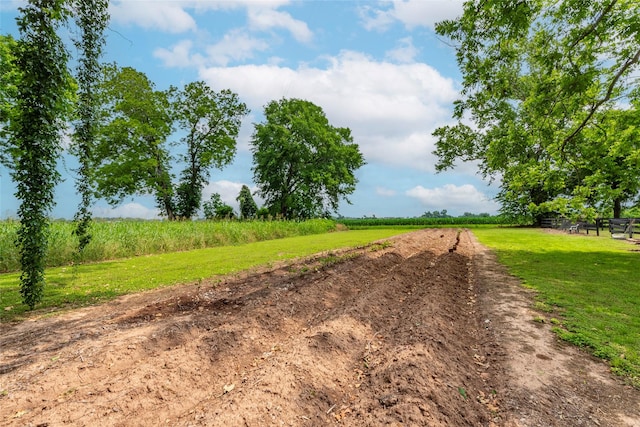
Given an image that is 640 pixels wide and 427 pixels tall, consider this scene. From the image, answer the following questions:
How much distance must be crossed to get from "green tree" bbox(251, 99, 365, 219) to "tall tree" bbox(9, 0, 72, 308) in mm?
30054

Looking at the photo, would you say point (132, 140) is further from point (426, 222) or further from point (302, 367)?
point (426, 222)

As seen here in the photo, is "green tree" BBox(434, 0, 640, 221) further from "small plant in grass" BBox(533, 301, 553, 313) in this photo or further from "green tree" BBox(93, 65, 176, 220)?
"green tree" BBox(93, 65, 176, 220)

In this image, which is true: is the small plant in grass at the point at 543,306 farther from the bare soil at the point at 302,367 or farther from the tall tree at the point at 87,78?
the tall tree at the point at 87,78

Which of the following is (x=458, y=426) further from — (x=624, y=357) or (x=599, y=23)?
(x=599, y=23)

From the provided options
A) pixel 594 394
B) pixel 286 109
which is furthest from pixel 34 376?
pixel 286 109

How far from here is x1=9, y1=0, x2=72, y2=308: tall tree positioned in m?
5.71

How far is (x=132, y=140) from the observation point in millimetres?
28469

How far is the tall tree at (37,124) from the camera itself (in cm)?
571

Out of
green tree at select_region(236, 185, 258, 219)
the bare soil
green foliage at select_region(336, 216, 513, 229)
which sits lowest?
the bare soil

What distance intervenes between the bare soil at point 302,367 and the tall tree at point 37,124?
1.39 metres

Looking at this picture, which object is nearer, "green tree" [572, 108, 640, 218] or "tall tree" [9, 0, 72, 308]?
"tall tree" [9, 0, 72, 308]

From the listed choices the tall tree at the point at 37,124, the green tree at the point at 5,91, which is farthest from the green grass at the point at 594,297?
the green tree at the point at 5,91

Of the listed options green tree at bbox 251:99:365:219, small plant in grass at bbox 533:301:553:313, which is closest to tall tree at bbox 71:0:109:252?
small plant in grass at bbox 533:301:553:313

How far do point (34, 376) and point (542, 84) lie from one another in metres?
14.4
